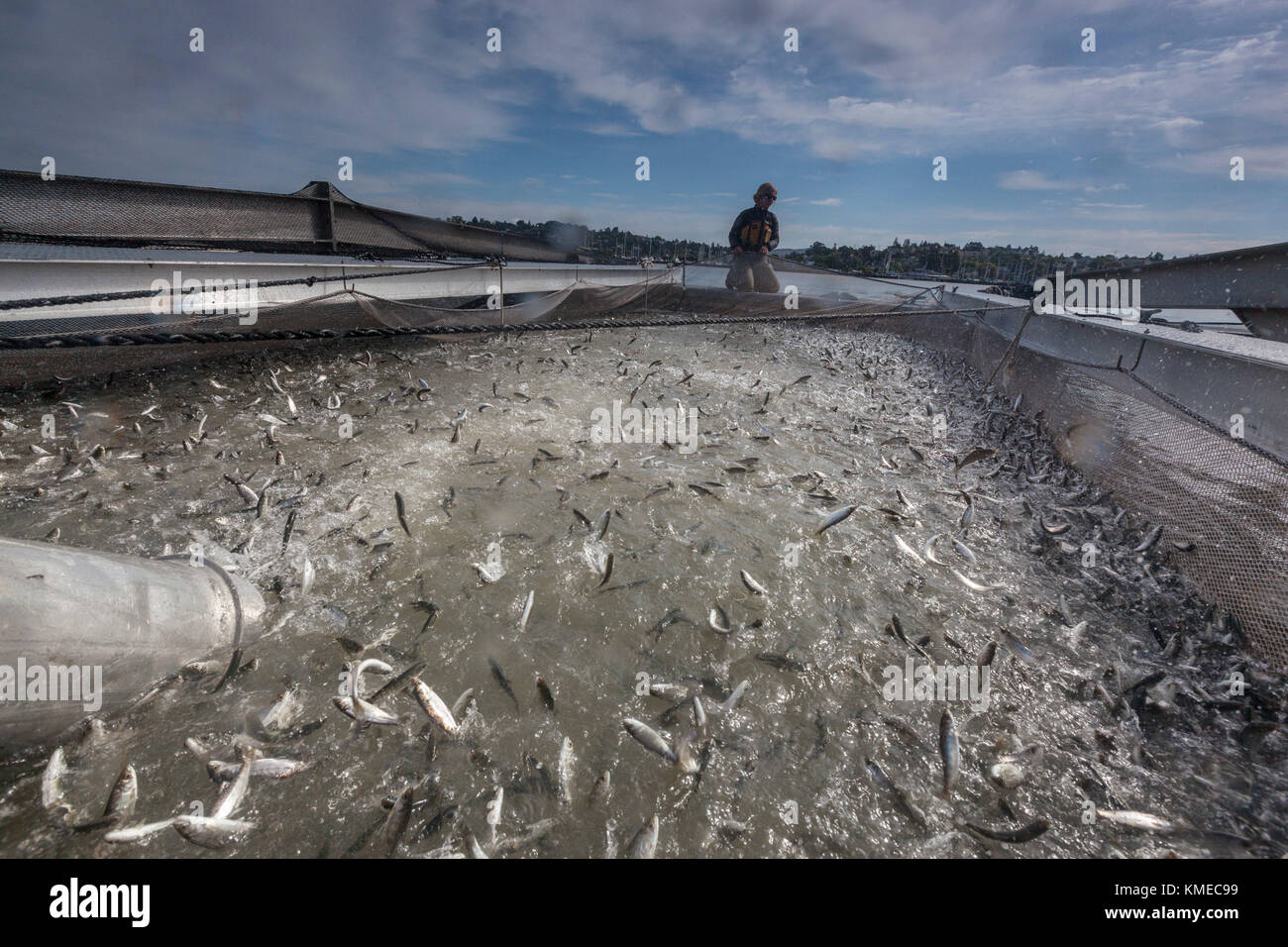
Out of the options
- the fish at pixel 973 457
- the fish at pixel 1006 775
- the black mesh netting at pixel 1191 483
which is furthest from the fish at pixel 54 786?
the fish at pixel 973 457

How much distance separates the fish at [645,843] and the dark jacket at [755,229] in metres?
22.8

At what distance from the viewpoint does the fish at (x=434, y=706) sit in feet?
10.5

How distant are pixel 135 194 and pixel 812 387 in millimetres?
13751

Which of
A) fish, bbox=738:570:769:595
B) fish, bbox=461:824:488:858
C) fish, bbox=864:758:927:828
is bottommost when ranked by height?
fish, bbox=864:758:927:828

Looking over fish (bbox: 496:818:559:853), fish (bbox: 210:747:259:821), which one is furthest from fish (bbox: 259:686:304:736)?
fish (bbox: 496:818:559:853)

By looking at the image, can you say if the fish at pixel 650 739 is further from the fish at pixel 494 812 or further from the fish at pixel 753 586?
the fish at pixel 753 586

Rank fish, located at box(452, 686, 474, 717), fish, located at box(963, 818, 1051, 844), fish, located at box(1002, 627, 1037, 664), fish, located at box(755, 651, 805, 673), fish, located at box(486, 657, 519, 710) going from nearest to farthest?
fish, located at box(963, 818, 1051, 844) → fish, located at box(452, 686, 474, 717) → fish, located at box(486, 657, 519, 710) → fish, located at box(755, 651, 805, 673) → fish, located at box(1002, 627, 1037, 664)

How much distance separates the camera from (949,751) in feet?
10.5

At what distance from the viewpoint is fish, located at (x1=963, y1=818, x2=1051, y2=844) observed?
9.09 feet

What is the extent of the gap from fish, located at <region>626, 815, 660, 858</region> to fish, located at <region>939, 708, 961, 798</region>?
1792 millimetres

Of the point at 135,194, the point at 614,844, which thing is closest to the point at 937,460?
the point at 614,844

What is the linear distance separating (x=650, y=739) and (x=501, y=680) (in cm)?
117

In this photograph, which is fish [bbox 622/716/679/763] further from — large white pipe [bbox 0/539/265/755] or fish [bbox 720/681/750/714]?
large white pipe [bbox 0/539/265/755]

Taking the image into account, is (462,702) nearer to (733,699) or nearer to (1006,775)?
(733,699)
